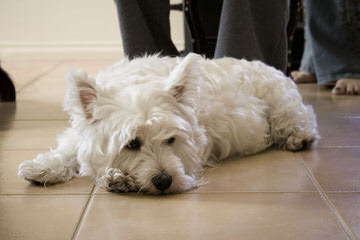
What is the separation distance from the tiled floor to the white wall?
328cm

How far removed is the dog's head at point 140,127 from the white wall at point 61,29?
3.73 metres

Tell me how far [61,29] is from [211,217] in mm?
4456

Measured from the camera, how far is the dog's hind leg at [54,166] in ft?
5.89

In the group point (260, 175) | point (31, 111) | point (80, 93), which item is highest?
point (80, 93)

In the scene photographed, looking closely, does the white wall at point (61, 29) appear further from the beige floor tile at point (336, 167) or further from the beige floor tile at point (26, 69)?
the beige floor tile at point (336, 167)

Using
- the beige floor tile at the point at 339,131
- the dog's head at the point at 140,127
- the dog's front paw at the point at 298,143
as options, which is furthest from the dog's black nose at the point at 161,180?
the beige floor tile at the point at 339,131

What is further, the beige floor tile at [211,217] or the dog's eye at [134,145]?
the dog's eye at [134,145]

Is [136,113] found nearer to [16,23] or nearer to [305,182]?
[305,182]

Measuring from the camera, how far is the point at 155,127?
1633 mm

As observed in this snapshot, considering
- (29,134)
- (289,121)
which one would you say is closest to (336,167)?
(289,121)

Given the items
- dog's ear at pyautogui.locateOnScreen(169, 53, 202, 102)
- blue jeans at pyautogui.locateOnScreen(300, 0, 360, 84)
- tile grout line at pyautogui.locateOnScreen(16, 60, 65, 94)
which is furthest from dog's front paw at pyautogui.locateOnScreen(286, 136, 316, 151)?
tile grout line at pyautogui.locateOnScreen(16, 60, 65, 94)

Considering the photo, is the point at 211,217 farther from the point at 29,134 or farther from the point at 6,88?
the point at 6,88

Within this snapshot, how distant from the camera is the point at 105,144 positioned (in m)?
1.69

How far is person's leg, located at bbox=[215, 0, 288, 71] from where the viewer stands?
9.09ft
